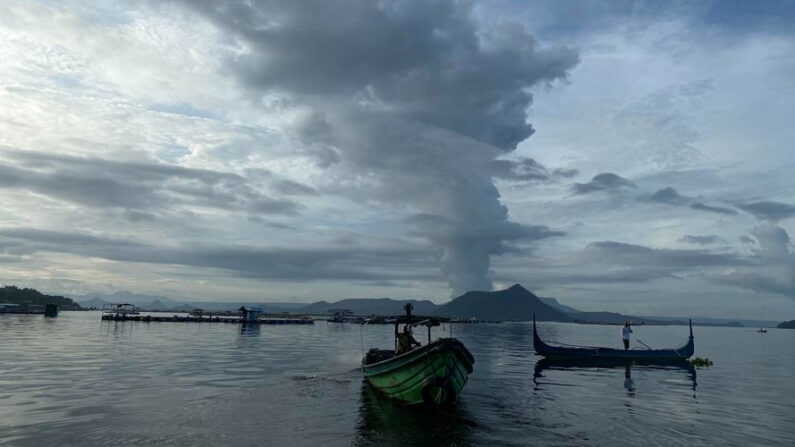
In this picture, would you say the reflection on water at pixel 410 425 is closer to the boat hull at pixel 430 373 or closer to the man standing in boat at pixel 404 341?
the boat hull at pixel 430 373

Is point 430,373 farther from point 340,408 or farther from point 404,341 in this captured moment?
point 340,408

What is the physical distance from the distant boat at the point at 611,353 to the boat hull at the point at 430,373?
27.0 metres

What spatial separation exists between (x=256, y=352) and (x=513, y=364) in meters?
28.6

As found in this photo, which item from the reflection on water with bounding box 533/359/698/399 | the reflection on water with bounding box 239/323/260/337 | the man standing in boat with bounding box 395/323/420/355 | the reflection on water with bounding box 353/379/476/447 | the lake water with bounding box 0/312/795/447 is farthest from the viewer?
the reflection on water with bounding box 239/323/260/337

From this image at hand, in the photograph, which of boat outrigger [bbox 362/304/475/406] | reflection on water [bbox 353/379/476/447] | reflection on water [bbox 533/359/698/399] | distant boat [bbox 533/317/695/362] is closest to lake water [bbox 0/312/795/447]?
reflection on water [bbox 353/379/476/447]

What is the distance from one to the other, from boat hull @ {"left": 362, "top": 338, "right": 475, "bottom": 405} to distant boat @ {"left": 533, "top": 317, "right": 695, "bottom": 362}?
1062 inches

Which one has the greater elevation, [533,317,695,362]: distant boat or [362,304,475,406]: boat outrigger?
[362,304,475,406]: boat outrigger

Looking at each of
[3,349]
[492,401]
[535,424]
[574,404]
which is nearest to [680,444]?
[535,424]

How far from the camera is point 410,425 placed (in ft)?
67.8

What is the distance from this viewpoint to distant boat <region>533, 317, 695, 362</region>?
4784 cm

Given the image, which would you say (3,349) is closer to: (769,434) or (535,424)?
(535,424)

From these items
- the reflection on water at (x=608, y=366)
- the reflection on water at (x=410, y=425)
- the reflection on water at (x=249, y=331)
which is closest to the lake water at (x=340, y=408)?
the reflection on water at (x=410, y=425)

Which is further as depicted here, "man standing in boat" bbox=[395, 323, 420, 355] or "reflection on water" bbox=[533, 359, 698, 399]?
"reflection on water" bbox=[533, 359, 698, 399]

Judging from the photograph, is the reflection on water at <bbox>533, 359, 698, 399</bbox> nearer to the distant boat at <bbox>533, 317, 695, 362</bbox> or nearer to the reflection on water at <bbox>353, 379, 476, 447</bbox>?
the distant boat at <bbox>533, 317, 695, 362</bbox>
